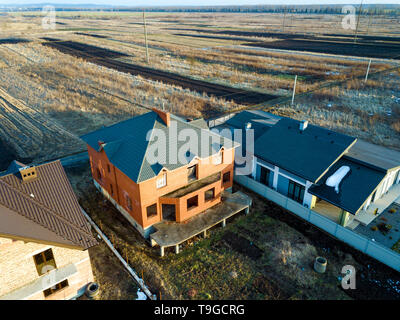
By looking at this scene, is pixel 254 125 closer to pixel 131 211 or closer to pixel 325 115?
pixel 131 211

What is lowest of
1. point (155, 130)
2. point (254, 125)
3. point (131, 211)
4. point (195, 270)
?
point (195, 270)

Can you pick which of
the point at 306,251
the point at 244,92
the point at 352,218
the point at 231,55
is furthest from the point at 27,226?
the point at 231,55

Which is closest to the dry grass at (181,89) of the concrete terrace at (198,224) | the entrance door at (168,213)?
the entrance door at (168,213)

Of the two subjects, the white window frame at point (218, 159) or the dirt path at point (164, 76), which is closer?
the white window frame at point (218, 159)

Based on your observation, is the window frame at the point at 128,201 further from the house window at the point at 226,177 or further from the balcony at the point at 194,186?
the house window at the point at 226,177

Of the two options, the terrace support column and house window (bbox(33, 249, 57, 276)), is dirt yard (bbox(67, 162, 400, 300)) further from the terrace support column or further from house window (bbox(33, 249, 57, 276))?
house window (bbox(33, 249, 57, 276))

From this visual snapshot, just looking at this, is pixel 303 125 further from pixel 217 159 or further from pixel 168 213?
pixel 168 213

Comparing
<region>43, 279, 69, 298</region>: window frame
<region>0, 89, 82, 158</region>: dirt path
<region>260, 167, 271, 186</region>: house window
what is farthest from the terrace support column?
<region>0, 89, 82, 158</region>: dirt path
